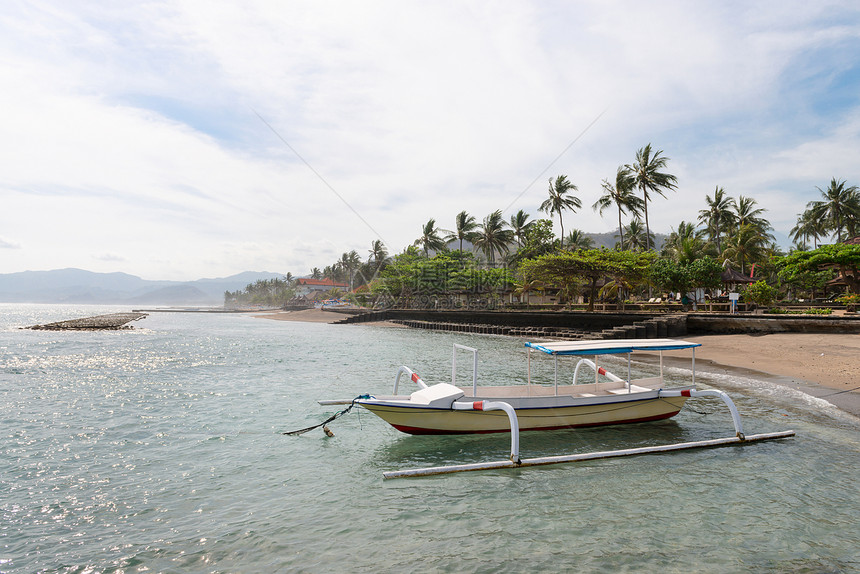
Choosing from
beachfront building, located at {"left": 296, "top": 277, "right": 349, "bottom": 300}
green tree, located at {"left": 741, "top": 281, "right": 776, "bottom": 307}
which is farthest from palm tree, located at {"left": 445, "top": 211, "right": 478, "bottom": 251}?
beachfront building, located at {"left": 296, "top": 277, "right": 349, "bottom": 300}

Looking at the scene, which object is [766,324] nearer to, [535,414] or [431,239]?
[535,414]

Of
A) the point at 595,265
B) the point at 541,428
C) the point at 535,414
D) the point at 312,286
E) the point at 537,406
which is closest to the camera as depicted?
the point at 537,406

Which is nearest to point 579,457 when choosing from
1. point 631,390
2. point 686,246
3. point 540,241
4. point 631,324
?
point 631,390

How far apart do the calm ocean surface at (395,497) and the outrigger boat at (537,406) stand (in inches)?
15.2

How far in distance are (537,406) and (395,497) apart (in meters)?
4.00

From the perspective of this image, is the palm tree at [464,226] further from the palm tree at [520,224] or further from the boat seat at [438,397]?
the boat seat at [438,397]

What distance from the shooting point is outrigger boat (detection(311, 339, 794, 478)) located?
9172 mm

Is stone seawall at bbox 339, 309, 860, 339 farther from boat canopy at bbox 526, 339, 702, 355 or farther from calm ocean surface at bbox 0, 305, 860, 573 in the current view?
boat canopy at bbox 526, 339, 702, 355

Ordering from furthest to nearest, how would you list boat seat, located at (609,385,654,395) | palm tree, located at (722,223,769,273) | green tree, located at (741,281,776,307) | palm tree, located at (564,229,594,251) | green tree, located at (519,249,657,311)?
palm tree, located at (564,229,594,251) < palm tree, located at (722,223,769,273) < green tree, located at (519,249,657,311) < green tree, located at (741,281,776,307) < boat seat, located at (609,385,654,395)

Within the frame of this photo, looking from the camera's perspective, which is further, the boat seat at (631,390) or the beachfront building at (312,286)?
the beachfront building at (312,286)

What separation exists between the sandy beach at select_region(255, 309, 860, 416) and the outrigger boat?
5.61 metres

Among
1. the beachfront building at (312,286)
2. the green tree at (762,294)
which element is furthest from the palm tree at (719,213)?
the beachfront building at (312,286)

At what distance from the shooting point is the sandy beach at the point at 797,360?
14.4 metres

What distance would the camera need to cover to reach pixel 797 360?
62.1ft
